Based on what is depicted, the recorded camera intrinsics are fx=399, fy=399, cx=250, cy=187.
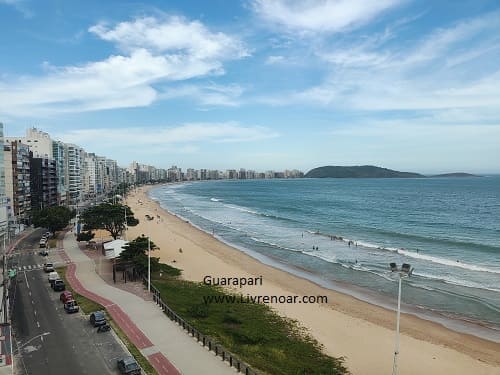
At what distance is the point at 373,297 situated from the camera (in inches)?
1390

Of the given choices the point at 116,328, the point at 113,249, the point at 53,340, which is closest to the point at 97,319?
the point at 116,328

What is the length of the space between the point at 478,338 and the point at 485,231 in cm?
4753

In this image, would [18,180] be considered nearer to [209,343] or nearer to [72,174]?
[72,174]

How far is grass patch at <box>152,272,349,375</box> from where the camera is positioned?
67.0 ft

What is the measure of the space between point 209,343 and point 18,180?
65958 mm

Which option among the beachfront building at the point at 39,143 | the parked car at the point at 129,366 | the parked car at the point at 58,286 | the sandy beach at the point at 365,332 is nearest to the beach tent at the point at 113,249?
the sandy beach at the point at 365,332

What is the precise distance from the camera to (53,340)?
850 inches

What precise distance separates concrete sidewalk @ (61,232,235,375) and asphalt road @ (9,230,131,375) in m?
1.54

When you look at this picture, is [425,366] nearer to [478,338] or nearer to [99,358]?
[478,338]

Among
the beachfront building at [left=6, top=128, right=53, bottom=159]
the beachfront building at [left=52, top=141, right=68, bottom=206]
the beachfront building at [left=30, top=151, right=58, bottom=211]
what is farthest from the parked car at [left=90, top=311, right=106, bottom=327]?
the beachfront building at [left=6, top=128, right=53, bottom=159]

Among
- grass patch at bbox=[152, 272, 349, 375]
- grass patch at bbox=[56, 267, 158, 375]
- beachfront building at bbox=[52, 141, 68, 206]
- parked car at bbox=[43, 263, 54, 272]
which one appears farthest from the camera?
beachfront building at bbox=[52, 141, 68, 206]

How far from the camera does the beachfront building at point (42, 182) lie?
272 ft

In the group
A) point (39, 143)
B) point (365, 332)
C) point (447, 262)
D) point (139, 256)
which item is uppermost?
point (39, 143)

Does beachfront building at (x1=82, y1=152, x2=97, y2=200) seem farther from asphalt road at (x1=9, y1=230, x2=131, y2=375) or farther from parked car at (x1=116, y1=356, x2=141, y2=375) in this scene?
parked car at (x1=116, y1=356, x2=141, y2=375)
